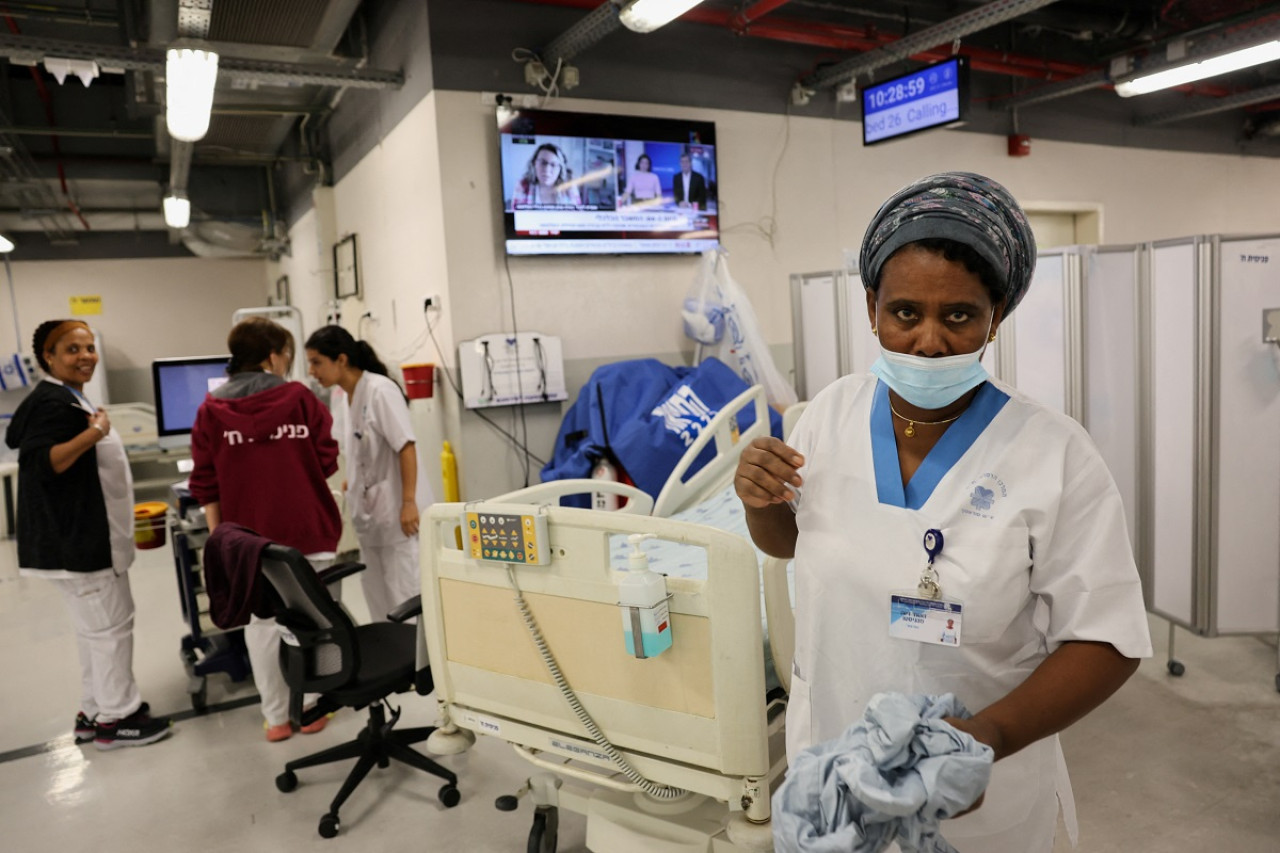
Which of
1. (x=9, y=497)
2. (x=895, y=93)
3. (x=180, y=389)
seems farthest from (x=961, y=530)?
(x=9, y=497)

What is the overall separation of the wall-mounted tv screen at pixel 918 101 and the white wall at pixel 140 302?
7.98 metres

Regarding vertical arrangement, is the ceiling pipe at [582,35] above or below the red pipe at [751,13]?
below

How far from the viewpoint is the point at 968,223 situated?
1.05 m

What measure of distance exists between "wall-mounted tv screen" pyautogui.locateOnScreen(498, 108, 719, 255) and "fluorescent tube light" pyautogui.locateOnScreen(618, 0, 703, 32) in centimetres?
120

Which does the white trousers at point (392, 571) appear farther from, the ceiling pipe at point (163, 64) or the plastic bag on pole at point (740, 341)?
the ceiling pipe at point (163, 64)

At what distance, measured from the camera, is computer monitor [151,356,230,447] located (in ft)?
16.3

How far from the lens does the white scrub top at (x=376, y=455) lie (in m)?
3.54

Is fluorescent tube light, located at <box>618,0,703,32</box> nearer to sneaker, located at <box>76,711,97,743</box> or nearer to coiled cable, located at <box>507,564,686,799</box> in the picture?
coiled cable, located at <box>507,564,686,799</box>

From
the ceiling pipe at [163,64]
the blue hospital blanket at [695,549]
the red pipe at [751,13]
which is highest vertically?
the red pipe at [751,13]

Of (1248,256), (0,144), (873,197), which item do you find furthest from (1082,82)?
(0,144)

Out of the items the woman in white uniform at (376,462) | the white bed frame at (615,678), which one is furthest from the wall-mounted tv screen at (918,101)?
the white bed frame at (615,678)

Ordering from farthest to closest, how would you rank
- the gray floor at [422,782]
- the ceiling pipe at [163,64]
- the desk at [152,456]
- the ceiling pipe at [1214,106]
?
the desk at [152,456], the ceiling pipe at [1214,106], the ceiling pipe at [163,64], the gray floor at [422,782]

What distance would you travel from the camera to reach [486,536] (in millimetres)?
1865

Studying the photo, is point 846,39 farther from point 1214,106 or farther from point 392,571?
point 392,571
